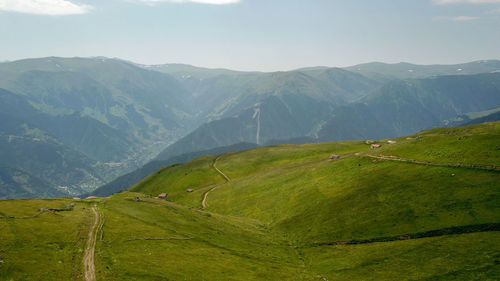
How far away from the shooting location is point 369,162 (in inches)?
3509

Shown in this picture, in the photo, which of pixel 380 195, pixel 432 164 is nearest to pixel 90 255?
pixel 380 195

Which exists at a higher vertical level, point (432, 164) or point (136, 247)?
point (432, 164)

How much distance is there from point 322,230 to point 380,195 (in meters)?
15.5

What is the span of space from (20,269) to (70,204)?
3184 centimetres

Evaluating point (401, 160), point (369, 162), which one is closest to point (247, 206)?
point (369, 162)

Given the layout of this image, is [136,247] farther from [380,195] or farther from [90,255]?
[380,195]

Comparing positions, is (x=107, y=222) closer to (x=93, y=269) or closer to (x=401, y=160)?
(x=93, y=269)

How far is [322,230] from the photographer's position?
64.4m

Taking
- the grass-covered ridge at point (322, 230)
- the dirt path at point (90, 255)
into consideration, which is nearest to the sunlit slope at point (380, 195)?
the grass-covered ridge at point (322, 230)

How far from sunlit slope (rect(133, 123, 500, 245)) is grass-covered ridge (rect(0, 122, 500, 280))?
0.28 m

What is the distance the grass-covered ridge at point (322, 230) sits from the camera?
40219 mm

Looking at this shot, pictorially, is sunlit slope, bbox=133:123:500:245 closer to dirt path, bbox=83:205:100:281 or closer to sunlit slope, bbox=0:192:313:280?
sunlit slope, bbox=0:192:313:280

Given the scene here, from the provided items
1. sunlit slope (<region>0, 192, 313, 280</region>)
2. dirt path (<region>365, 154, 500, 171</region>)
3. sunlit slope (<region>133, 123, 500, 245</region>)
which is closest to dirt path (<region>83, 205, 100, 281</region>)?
sunlit slope (<region>0, 192, 313, 280</region>)

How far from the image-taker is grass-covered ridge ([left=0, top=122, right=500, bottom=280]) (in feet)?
132
